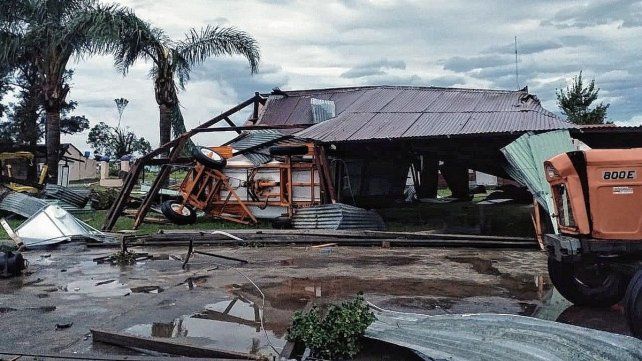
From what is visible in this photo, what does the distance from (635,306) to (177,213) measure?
12804mm

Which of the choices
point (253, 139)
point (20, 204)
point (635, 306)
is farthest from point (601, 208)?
point (20, 204)

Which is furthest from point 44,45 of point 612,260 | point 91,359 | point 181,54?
point 612,260

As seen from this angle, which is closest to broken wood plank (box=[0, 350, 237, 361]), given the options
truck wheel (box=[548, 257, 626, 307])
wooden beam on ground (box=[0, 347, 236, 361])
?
wooden beam on ground (box=[0, 347, 236, 361])

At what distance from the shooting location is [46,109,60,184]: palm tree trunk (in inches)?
856

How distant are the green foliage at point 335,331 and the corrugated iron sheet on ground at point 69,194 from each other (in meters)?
17.4

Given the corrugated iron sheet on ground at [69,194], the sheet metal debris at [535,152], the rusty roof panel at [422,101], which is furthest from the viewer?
the corrugated iron sheet on ground at [69,194]

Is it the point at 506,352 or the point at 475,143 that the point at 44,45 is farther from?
the point at 506,352

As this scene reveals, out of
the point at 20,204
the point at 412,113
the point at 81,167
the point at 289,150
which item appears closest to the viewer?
the point at 289,150

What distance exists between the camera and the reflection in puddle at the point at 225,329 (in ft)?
16.3

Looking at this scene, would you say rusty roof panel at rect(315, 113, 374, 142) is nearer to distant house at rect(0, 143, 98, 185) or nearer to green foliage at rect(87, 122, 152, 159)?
distant house at rect(0, 143, 98, 185)

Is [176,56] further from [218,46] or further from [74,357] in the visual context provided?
[74,357]

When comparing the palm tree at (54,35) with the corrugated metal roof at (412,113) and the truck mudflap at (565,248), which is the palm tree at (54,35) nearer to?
the corrugated metal roof at (412,113)

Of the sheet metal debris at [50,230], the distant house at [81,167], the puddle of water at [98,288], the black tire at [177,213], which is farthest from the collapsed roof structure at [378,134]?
the distant house at [81,167]

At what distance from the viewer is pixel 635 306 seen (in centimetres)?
450
